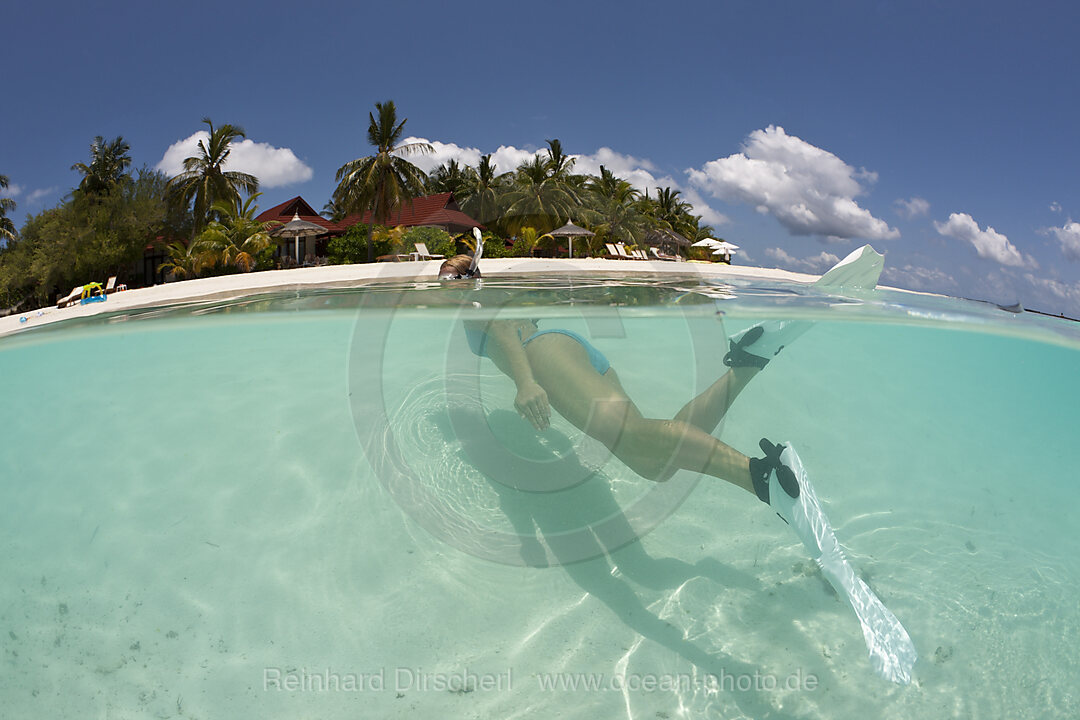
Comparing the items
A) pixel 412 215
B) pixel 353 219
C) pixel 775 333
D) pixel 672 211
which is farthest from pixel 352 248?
pixel 672 211

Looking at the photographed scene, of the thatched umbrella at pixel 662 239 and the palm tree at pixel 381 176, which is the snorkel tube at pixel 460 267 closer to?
the palm tree at pixel 381 176

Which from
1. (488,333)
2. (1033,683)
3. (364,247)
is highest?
(364,247)

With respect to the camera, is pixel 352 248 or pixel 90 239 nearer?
pixel 352 248

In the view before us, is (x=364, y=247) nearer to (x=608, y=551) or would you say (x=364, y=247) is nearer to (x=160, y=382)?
(x=160, y=382)

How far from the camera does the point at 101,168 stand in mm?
32938

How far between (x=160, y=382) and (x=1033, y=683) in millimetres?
7582

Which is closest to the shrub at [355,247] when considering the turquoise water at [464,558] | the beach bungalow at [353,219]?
the beach bungalow at [353,219]

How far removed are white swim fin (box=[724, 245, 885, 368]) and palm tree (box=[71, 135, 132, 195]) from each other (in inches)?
1576

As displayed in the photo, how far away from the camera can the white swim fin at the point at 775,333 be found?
13.5 ft

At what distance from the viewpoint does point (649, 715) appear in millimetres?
2623

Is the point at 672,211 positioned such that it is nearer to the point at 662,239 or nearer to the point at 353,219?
the point at 662,239

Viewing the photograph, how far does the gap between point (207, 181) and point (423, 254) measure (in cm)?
1597

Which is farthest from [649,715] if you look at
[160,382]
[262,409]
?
[160,382]

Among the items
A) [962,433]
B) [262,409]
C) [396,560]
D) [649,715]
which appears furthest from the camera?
[962,433]
